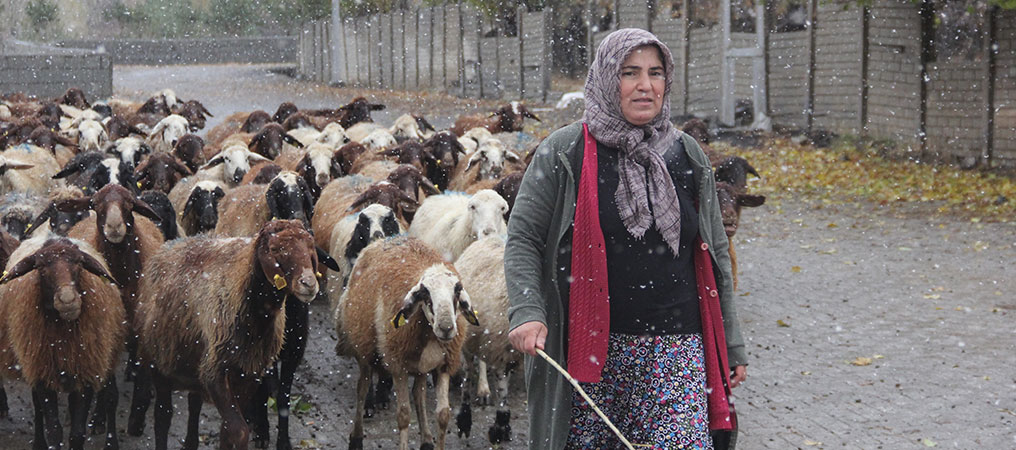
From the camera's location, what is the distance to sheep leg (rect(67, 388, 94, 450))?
6.95m

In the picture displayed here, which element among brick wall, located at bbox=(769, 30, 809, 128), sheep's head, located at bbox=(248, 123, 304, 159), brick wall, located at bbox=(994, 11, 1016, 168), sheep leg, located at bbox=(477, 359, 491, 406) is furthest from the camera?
brick wall, located at bbox=(769, 30, 809, 128)

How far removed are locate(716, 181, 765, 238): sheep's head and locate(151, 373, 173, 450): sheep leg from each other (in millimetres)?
3915

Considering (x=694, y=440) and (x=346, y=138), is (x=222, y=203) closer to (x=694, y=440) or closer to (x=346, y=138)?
(x=346, y=138)

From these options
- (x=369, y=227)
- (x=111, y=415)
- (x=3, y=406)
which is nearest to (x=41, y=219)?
(x=3, y=406)

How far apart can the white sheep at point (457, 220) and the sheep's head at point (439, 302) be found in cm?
182

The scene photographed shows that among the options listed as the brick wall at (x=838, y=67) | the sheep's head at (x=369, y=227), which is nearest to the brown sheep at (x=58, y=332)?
the sheep's head at (x=369, y=227)

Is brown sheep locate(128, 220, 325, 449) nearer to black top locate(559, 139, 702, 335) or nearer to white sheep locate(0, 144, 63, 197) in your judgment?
black top locate(559, 139, 702, 335)

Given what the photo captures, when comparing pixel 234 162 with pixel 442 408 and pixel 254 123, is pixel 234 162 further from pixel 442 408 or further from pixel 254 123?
pixel 442 408

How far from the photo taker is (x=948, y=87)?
17906 mm

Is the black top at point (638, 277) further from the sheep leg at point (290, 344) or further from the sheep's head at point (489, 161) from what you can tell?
the sheep's head at point (489, 161)

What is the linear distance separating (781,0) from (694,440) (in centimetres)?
2522

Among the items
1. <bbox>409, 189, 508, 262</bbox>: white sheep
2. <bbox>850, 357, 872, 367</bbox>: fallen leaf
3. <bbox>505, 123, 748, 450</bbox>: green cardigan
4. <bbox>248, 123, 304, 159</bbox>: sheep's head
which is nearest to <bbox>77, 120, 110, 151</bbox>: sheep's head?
<bbox>248, 123, 304, 159</bbox>: sheep's head

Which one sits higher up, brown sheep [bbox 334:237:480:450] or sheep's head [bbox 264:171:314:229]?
sheep's head [bbox 264:171:314:229]

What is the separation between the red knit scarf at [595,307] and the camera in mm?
3902
